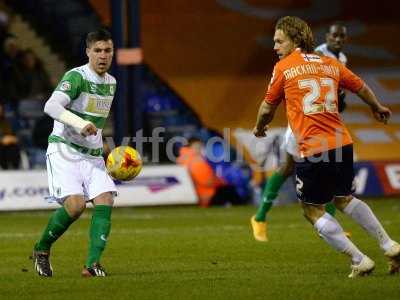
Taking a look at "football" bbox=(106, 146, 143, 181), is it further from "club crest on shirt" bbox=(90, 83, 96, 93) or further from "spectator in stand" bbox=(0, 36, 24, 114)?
"spectator in stand" bbox=(0, 36, 24, 114)

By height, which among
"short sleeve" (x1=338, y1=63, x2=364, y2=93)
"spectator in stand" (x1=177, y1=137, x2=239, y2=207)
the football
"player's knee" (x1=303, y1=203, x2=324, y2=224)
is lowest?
"spectator in stand" (x1=177, y1=137, x2=239, y2=207)

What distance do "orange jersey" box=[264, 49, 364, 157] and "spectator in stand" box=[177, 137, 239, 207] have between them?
9.94 metres

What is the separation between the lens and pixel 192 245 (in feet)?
39.8

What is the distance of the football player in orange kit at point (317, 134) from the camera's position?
8.65m

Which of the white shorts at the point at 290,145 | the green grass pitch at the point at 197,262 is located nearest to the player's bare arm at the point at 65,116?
the green grass pitch at the point at 197,262

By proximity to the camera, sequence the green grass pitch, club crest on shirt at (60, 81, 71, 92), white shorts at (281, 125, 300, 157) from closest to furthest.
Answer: the green grass pitch
club crest on shirt at (60, 81, 71, 92)
white shorts at (281, 125, 300, 157)

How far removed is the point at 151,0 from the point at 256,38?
2591mm

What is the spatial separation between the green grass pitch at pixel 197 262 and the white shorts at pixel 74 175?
27.1 inches

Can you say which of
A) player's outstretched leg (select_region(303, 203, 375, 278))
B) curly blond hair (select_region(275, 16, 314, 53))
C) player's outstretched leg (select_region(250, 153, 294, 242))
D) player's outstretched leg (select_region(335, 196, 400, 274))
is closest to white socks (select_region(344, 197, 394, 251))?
player's outstretched leg (select_region(335, 196, 400, 274))

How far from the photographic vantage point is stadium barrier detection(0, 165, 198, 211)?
17.8 m

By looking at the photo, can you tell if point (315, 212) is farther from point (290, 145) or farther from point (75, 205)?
point (290, 145)

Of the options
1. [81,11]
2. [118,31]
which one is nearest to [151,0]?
[81,11]

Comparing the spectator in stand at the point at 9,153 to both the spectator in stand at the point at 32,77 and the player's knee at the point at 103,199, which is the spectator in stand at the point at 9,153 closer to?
the spectator in stand at the point at 32,77

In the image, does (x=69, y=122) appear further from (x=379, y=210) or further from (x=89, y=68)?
(x=379, y=210)
